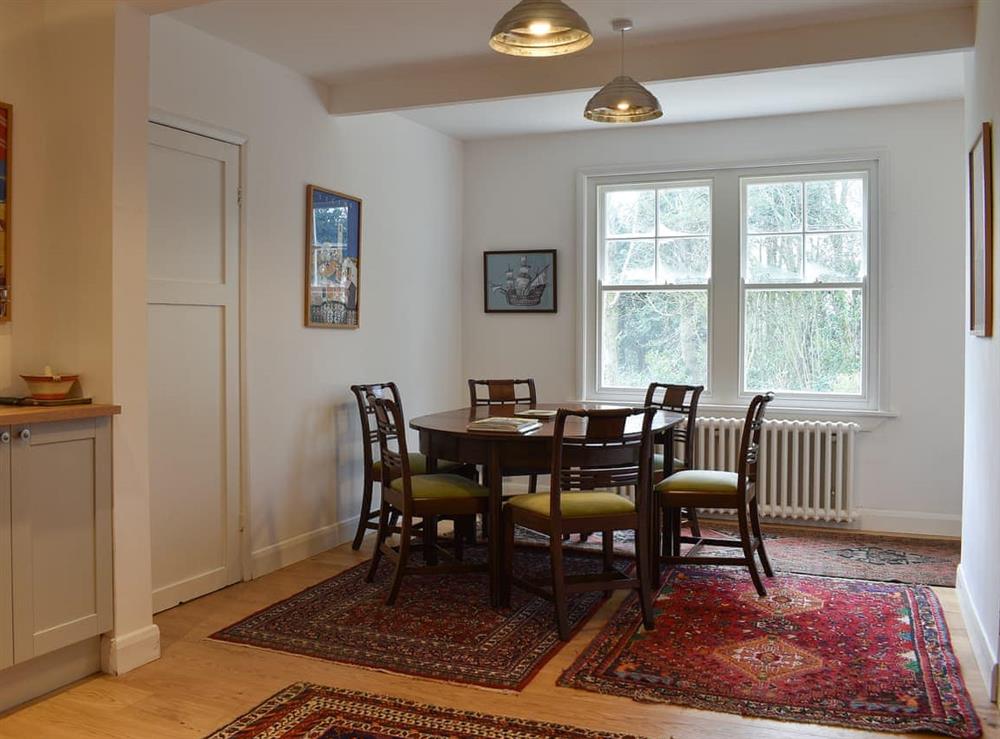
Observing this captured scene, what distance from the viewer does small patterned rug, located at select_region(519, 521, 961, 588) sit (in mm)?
4547

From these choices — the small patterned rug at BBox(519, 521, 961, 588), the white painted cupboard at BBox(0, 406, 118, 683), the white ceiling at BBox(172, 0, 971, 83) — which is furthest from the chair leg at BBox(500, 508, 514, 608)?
the white ceiling at BBox(172, 0, 971, 83)

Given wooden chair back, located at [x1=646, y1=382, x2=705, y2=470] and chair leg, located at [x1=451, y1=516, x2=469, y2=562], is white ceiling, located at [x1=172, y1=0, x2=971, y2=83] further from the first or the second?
chair leg, located at [x1=451, y1=516, x2=469, y2=562]

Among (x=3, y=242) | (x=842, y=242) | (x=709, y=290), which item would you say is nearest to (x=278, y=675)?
(x=3, y=242)

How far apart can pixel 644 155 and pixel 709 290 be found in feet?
3.35

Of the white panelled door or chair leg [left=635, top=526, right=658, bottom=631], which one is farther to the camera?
the white panelled door

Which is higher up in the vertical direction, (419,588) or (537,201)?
(537,201)

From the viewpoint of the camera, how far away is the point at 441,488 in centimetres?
400

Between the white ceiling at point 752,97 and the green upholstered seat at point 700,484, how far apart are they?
6.37ft

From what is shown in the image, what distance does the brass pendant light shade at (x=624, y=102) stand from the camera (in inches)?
151

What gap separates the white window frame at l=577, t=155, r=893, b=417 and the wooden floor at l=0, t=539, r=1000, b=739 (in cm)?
228

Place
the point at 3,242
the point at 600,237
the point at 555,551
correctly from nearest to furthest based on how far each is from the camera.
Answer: the point at 3,242 < the point at 555,551 < the point at 600,237

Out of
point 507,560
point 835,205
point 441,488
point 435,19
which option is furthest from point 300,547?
point 835,205

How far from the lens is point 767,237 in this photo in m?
5.84

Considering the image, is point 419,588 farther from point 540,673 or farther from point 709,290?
point 709,290
